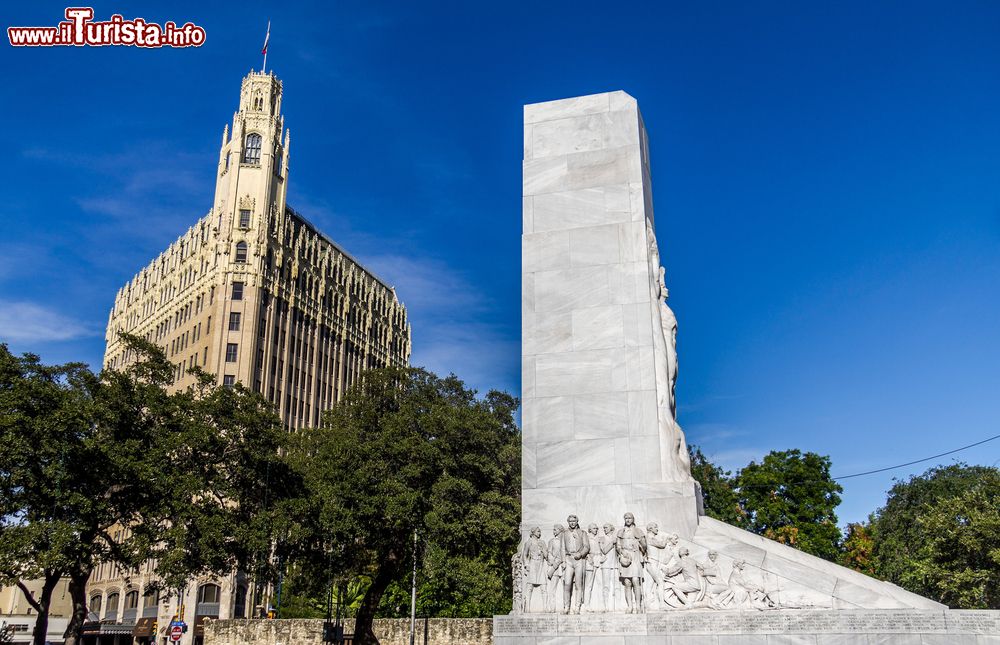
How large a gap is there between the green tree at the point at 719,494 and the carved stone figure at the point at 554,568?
142 feet

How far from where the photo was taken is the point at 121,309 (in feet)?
325

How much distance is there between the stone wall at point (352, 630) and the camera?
123 ft

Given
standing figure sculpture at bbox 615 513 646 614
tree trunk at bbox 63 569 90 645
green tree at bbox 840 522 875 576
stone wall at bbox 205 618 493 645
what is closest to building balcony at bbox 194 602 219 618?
stone wall at bbox 205 618 493 645

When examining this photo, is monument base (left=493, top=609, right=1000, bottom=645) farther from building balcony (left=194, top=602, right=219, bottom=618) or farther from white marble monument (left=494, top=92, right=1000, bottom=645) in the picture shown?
building balcony (left=194, top=602, right=219, bottom=618)

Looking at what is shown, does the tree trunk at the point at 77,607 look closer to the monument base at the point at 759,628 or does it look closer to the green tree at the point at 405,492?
the green tree at the point at 405,492

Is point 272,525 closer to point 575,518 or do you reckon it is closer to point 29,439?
point 29,439

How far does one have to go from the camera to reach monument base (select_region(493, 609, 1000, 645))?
13.3 meters

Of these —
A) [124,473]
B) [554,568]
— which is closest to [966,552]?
[554,568]

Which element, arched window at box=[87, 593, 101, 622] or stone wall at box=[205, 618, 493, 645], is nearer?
stone wall at box=[205, 618, 493, 645]

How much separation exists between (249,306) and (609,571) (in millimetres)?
65014

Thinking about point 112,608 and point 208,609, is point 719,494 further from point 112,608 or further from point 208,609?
point 112,608

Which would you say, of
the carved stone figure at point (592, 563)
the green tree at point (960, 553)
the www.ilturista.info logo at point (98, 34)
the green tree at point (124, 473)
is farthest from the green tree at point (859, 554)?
the www.ilturista.info logo at point (98, 34)

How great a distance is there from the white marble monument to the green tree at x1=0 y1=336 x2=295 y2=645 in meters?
→ 16.4

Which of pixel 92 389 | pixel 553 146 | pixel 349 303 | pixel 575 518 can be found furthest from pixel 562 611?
pixel 349 303
